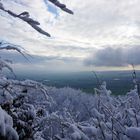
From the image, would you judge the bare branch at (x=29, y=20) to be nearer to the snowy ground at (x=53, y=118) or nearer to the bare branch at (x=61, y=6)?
the bare branch at (x=61, y=6)

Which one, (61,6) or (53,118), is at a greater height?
(61,6)

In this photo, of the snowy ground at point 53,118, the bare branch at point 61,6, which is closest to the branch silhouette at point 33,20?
the bare branch at point 61,6

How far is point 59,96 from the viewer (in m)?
80.5

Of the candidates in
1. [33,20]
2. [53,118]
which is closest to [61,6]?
[33,20]

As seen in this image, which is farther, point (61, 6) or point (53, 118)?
point (53, 118)

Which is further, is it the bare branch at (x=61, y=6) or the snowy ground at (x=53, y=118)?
the snowy ground at (x=53, y=118)

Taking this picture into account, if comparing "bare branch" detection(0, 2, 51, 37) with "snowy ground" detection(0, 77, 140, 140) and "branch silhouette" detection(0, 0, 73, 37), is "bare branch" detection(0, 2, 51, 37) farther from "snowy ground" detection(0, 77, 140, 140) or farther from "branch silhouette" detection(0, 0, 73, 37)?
"snowy ground" detection(0, 77, 140, 140)

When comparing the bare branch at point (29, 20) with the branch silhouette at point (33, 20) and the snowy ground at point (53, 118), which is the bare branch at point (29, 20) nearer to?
the branch silhouette at point (33, 20)

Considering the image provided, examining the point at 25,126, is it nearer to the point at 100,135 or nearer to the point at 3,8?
the point at 100,135

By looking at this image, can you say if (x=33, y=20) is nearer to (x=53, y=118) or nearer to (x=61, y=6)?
(x=61, y=6)

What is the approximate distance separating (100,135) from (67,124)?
0.31 m

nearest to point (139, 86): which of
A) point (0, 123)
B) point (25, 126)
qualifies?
point (25, 126)

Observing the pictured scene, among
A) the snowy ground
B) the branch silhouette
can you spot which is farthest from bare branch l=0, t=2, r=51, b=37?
the snowy ground

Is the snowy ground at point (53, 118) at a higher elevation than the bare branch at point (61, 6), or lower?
lower
